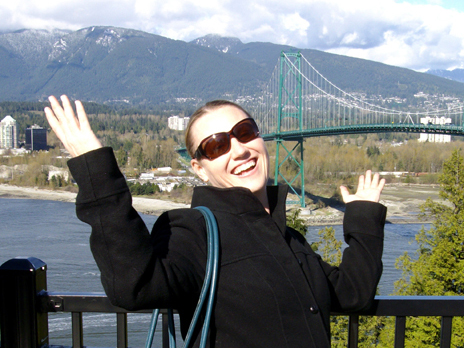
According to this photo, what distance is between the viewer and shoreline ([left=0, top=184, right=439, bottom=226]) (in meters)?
19.2

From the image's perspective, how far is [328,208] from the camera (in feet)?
69.7

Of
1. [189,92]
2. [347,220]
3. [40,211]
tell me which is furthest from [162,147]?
[189,92]

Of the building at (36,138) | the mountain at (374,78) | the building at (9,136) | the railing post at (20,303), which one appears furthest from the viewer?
the mountain at (374,78)

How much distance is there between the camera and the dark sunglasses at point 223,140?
760 mm

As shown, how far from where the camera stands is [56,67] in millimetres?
106812

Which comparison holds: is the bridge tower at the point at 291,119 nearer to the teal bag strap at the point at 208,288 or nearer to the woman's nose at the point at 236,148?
the woman's nose at the point at 236,148

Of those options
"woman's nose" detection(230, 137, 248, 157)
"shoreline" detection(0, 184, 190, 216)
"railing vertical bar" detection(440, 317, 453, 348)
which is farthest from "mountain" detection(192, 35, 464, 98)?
"woman's nose" detection(230, 137, 248, 157)

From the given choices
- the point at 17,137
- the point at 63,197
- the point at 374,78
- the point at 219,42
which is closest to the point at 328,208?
the point at 63,197

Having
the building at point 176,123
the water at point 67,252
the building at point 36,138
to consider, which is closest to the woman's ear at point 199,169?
the water at point 67,252

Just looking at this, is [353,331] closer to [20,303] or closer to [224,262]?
[224,262]

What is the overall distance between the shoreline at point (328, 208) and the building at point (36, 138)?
864 cm

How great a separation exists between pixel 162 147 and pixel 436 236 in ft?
96.2

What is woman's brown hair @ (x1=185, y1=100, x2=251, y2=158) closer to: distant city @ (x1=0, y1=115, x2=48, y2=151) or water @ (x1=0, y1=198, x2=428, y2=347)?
water @ (x1=0, y1=198, x2=428, y2=347)

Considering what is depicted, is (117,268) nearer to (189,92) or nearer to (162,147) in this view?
(162,147)
